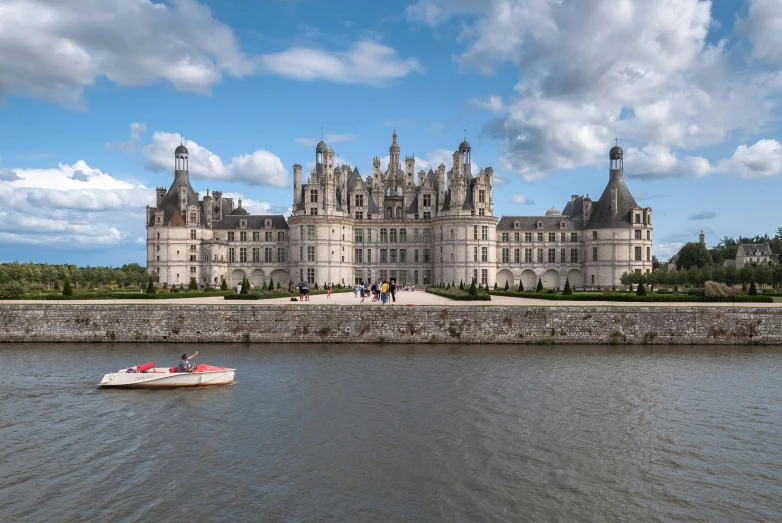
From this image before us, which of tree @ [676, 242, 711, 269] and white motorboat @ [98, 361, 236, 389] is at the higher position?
tree @ [676, 242, 711, 269]

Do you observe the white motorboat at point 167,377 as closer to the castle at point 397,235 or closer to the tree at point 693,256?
the castle at point 397,235

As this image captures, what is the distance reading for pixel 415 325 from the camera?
35.4 metres

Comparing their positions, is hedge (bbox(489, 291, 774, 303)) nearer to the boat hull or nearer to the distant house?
the boat hull

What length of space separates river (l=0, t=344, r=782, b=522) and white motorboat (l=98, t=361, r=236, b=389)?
494 millimetres

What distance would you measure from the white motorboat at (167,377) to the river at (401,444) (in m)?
0.49

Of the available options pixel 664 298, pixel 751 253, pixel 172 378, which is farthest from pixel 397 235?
pixel 751 253

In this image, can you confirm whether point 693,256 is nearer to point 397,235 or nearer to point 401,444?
point 397,235

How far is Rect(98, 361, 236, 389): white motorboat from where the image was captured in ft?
78.9

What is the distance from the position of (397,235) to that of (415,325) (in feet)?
151

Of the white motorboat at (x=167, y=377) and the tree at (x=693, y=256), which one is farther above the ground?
the tree at (x=693, y=256)

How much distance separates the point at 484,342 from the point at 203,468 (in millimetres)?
22035

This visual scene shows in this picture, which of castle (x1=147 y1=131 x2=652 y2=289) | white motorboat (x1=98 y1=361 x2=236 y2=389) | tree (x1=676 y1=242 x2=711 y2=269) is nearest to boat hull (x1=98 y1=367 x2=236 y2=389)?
white motorboat (x1=98 y1=361 x2=236 y2=389)

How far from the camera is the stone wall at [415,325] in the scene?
3522 centimetres

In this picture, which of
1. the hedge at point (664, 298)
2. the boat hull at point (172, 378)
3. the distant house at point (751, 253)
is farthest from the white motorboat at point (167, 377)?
the distant house at point (751, 253)
